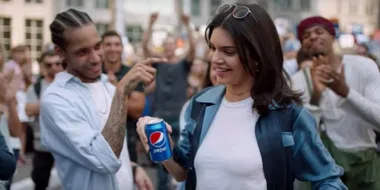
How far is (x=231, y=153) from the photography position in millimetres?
3000

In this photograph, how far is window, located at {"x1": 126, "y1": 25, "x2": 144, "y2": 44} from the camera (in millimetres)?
51656

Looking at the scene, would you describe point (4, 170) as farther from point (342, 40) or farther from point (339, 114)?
point (342, 40)

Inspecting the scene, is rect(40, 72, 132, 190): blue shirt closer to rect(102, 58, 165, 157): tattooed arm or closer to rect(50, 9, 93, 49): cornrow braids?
rect(102, 58, 165, 157): tattooed arm

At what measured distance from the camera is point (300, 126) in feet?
9.83

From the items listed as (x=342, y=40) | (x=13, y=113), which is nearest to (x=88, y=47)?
(x=13, y=113)

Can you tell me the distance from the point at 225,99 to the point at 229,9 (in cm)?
40

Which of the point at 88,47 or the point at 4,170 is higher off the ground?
the point at 88,47

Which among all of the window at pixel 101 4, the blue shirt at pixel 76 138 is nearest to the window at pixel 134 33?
the window at pixel 101 4

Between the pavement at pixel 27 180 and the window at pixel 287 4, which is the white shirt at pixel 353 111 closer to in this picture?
the pavement at pixel 27 180

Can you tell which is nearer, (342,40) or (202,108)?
(202,108)

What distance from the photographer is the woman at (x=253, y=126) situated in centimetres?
→ 297

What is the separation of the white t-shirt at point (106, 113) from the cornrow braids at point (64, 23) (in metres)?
0.30

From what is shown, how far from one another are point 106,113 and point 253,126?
114 cm

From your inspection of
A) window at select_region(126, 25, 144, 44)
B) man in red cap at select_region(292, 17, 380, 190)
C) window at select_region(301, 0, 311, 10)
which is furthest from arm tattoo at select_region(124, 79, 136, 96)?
window at select_region(301, 0, 311, 10)
